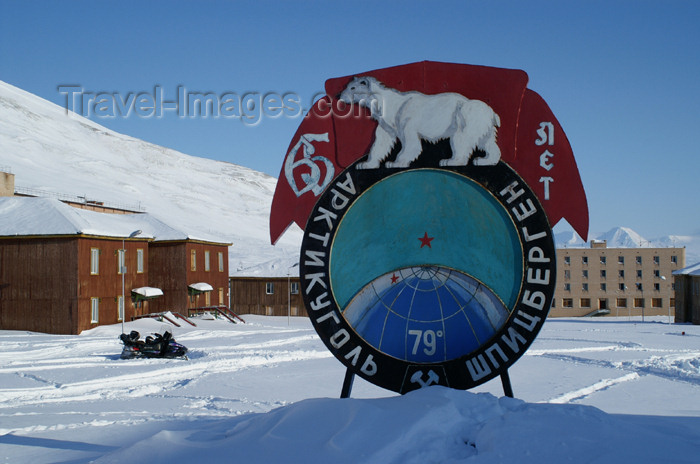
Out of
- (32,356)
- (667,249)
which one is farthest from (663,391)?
(667,249)

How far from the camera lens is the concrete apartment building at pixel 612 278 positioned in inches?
3282

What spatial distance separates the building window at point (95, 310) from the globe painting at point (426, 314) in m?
31.5

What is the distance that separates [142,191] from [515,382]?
11842 cm

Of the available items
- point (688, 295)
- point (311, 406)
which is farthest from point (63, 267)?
point (688, 295)

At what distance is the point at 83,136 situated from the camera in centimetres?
14588

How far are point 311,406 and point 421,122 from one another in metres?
3.47

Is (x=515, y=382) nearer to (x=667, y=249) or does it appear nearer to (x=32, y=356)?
(x=32, y=356)

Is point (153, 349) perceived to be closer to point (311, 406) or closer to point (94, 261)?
point (94, 261)

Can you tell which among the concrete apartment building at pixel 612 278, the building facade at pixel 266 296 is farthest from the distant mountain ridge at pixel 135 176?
the building facade at pixel 266 296

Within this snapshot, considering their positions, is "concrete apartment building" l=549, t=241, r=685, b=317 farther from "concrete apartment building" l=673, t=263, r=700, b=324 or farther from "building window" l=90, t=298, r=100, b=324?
→ "building window" l=90, t=298, r=100, b=324

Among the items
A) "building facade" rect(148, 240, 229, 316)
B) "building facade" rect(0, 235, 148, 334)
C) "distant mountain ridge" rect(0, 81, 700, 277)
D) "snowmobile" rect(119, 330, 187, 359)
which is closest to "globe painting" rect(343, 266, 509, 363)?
"snowmobile" rect(119, 330, 187, 359)

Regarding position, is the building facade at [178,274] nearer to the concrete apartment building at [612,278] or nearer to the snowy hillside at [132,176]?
the snowy hillside at [132,176]

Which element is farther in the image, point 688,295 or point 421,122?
point 688,295

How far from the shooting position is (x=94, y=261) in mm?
35188
